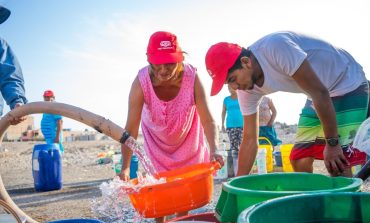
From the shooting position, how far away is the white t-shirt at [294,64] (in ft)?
7.51

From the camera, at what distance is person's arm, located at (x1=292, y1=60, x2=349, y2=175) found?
2.15 meters

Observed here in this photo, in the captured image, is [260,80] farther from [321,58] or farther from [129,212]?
[129,212]

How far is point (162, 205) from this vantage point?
191cm

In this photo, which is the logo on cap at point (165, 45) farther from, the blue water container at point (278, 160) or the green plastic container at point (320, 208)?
the blue water container at point (278, 160)

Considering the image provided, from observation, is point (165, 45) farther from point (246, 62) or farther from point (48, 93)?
point (48, 93)

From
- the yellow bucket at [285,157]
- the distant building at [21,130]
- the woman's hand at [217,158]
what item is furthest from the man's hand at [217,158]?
the distant building at [21,130]

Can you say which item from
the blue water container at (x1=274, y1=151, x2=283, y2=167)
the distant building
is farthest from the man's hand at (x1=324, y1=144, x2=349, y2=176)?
the distant building

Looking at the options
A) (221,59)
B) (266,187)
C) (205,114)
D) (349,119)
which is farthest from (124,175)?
(349,119)

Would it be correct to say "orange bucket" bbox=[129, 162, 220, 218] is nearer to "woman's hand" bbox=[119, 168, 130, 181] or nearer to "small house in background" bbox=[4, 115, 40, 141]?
"woman's hand" bbox=[119, 168, 130, 181]

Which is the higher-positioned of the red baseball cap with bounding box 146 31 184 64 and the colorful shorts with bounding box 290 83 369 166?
the red baseball cap with bounding box 146 31 184 64

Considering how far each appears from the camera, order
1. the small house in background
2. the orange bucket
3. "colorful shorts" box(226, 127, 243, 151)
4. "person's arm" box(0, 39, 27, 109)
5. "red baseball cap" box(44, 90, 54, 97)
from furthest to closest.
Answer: the small house in background
"red baseball cap" box(44, 90, 54, 97)
"colorful shorts" box(226, 127, 243, 151)
"person's arm" box(0, 39, 27, 109)
the orange bucket

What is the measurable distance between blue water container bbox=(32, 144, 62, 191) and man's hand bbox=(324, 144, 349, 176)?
199 inches

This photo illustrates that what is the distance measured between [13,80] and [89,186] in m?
3.88

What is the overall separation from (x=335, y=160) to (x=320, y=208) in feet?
4.18
